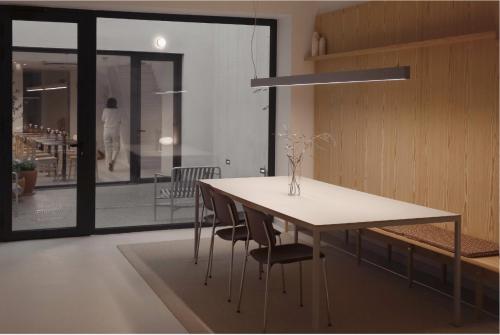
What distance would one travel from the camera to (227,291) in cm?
529

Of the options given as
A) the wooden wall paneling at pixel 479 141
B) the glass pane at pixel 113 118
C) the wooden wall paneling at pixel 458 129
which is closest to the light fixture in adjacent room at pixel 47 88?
the glass pane at pixel 113 118

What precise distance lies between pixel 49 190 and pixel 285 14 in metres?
3.12

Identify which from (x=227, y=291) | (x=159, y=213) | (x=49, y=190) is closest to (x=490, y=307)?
(x=227, y=291)

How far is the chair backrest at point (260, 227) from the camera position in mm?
4543

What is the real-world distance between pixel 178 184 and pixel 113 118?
101cm

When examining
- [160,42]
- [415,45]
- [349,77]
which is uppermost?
[160,42]

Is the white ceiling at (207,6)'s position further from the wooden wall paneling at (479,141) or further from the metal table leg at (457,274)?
the metal table leg at (457,274)

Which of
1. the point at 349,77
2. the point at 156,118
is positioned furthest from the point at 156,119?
the point at 349,77

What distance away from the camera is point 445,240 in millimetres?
5180

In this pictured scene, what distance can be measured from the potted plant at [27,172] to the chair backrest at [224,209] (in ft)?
7.97

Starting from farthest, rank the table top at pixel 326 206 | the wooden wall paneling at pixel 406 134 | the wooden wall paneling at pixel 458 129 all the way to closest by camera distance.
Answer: the wooden wall paneling at pixel 406 134, the wooden wall paneling at pixel 458 129, the table top at pixel 326 206

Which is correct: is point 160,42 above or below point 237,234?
above

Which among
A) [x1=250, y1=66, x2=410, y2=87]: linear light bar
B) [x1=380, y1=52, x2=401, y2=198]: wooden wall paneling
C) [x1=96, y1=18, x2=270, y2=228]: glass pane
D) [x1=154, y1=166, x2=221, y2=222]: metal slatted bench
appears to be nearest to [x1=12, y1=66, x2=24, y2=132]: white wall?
[x1=96, y1=18, x2=270, y2=228]: glass pane

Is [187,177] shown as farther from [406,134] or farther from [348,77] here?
[348,77]
